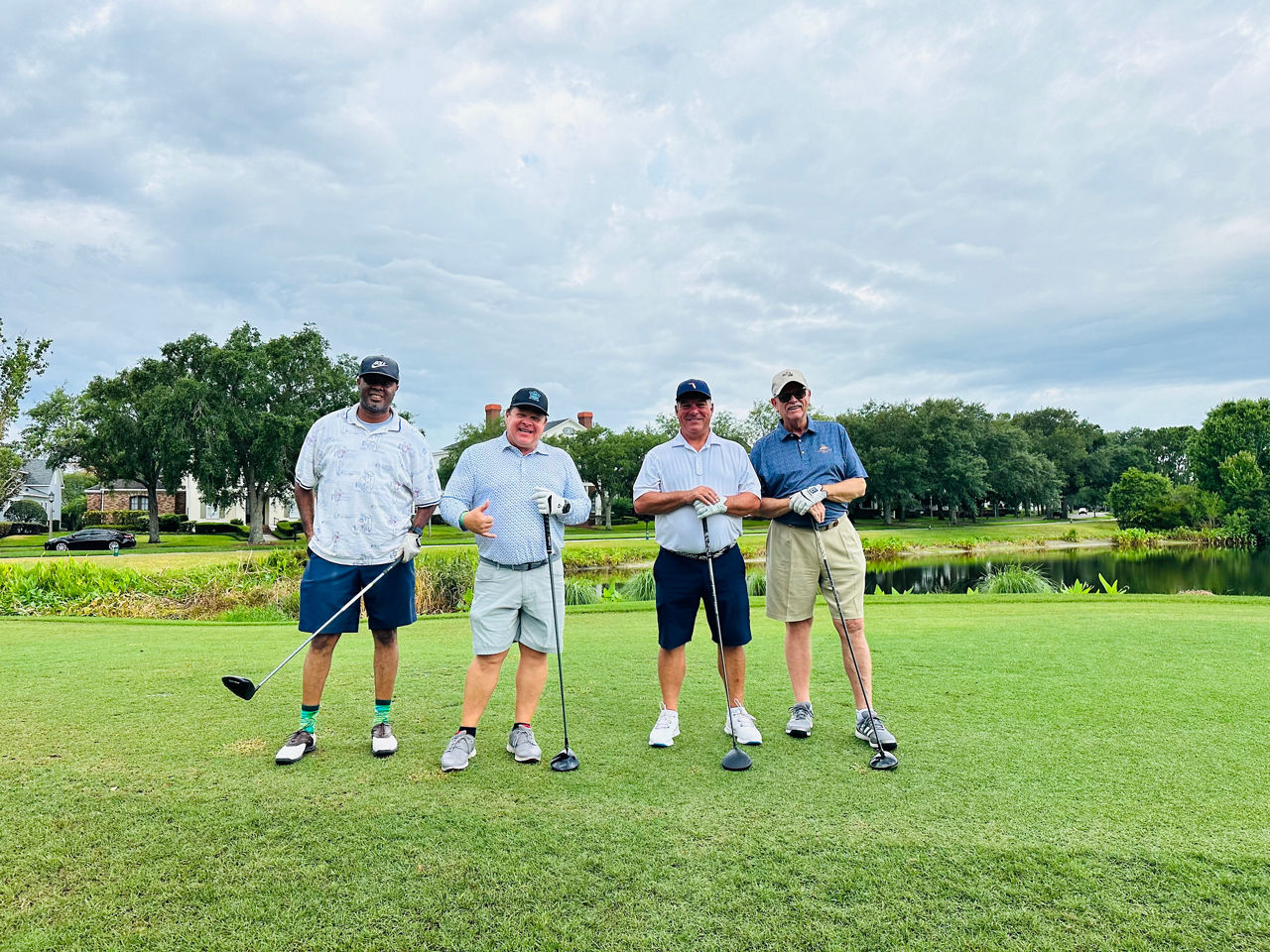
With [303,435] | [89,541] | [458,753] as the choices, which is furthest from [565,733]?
[89,541]

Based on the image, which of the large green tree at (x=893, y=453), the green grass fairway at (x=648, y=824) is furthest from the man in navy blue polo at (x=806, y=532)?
the large green tree at (x=893, y=453)

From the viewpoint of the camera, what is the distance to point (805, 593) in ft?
13.3

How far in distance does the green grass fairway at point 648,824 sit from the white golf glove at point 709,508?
116 centimetres

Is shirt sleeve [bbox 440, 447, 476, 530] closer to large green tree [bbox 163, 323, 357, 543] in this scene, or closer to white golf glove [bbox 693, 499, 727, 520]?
white golf glove [bbox 693, 499, 727, 520]

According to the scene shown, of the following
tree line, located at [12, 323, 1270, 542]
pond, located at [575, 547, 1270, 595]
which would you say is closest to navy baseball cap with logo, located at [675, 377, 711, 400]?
pond, located at [575, 547, 1270, 595]

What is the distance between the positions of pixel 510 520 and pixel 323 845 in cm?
164

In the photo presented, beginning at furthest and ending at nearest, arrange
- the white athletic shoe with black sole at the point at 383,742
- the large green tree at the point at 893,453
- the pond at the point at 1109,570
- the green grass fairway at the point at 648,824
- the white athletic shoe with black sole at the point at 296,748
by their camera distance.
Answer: the large green tree at the point at 893,453
the pond at the point at 1109,570
the white athletic shoe with black sole at the point at 383,742
the white athletic shoe with black sole at the point at 296,748
the green grass fairway at the point at 648,824

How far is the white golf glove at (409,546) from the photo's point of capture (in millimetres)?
3808

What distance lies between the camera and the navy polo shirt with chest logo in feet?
13.3

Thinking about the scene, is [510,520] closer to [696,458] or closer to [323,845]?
[696,458]

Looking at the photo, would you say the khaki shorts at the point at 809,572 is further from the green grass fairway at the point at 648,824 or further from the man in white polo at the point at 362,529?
the man in white polo at the point at 362,529

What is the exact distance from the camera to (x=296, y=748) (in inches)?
136

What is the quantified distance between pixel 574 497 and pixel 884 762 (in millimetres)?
1970

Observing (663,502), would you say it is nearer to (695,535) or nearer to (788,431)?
(695,535)
